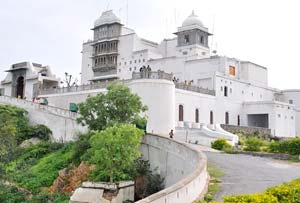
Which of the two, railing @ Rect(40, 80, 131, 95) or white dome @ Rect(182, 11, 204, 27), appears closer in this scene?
railing @ Rect(40, 80, 131, 95)

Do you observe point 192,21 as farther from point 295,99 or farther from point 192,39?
point 295,99

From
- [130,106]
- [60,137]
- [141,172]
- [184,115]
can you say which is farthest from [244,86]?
[141,172]

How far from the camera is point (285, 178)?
1625 centimetres

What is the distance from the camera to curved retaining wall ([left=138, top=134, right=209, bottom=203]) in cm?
1077

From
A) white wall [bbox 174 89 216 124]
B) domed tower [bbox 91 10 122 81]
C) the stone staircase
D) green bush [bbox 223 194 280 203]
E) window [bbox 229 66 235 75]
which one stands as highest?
domed tower [bbox 91 10 122 81]

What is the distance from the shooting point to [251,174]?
17047mm

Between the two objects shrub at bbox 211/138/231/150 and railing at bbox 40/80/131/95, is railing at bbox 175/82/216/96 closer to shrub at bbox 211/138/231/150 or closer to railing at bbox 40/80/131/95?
railing at bbox 40/80/131/95

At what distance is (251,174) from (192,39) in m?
39.6

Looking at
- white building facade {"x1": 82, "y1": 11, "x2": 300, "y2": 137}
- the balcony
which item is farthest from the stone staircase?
the balcony

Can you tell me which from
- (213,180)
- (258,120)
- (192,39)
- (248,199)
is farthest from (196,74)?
(248,199)

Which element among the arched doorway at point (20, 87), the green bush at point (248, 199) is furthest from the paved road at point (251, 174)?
the arched doorway at point (20, 87)

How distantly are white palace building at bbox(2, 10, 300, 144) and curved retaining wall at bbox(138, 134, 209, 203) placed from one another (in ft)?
30.6

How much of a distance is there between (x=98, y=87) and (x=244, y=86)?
63.5 ft

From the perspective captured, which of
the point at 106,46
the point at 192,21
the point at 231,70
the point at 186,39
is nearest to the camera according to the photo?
the point at 231,70
